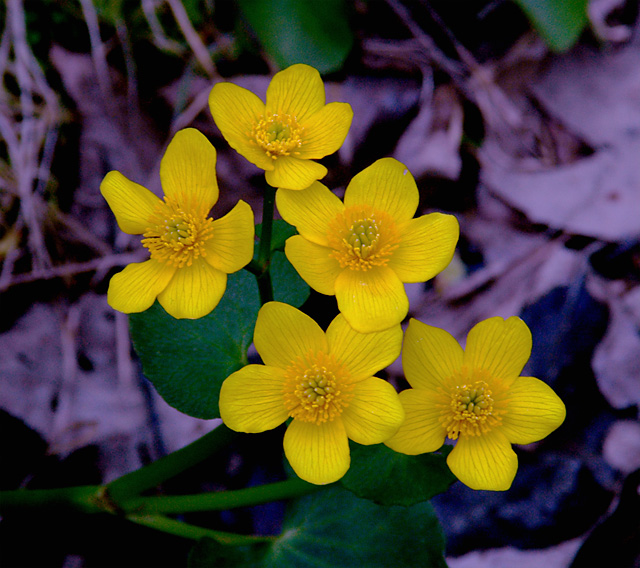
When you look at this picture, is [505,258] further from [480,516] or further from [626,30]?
[626,30]

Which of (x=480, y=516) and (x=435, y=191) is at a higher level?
(x=435, y=191)

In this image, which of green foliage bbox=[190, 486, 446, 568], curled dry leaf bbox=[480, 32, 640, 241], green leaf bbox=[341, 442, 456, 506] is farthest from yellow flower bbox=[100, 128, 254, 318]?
curled dry leaf bbox=[480, 32, 640, 241]

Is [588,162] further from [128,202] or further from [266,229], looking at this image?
[128,202]

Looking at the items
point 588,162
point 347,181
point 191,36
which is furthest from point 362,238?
point 588,162

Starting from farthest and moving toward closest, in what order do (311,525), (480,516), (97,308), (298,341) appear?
(97,308) → (480,516) → (311,525) → (298,341)

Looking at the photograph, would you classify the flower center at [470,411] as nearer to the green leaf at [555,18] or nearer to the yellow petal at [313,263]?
the yellow petal at [313,263]

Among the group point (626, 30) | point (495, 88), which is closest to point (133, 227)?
point (495, 88)

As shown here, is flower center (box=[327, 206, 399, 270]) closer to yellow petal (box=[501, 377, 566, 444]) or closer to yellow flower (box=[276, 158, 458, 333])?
yellow flower (box=[276, 158, 458, 333])
